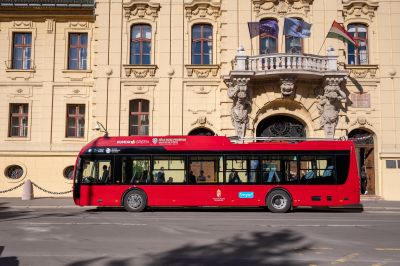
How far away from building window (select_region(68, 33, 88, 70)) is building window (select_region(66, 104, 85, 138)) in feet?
7.56

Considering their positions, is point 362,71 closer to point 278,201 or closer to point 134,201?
point 278,201

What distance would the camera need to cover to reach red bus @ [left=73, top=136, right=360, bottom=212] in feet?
58.6

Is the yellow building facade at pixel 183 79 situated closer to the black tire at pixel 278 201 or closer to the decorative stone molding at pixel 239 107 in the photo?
the decorative stone molding at pixel 239 107

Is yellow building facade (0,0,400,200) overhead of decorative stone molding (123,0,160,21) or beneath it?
beneath

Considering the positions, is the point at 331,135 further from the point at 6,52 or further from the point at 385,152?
the point at 6,52

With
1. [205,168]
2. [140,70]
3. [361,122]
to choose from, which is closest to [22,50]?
[140,70]

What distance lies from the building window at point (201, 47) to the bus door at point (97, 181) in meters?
9.01

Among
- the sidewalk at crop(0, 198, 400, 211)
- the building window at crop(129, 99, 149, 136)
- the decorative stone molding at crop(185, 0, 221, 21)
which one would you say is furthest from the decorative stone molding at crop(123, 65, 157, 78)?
the sidewalk at crop(0, 198, 400, 211)

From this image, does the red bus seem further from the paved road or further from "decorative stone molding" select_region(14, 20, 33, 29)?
"decorative stone molding" select_region(14, 20, 33, 29)

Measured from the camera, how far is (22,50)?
25891mm

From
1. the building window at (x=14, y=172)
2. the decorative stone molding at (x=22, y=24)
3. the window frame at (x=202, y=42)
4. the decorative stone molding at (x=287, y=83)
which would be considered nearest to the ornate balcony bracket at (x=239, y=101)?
the decorative stone molding at (x=287, y=83)

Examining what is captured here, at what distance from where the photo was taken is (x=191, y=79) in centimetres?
2450

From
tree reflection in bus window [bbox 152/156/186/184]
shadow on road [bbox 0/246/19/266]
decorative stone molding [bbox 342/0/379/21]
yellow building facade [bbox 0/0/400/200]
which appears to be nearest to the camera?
shadow on road [bbox 0/246/19/266]

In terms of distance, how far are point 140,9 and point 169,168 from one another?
1087 cm
